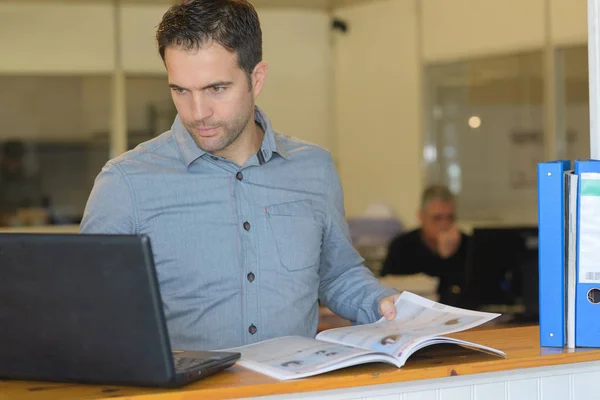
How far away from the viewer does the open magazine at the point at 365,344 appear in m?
1.65

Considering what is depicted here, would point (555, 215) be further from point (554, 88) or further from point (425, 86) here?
point (425, 86)

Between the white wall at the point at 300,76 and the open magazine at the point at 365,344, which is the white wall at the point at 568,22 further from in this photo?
the open magazine at the point at 365,344

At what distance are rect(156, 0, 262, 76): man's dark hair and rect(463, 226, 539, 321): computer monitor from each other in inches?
101

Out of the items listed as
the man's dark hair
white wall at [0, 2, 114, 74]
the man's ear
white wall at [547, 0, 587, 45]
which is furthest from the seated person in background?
white wall at [0, 2, 114, 74]

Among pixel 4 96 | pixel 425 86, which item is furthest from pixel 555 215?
pixel 4 96

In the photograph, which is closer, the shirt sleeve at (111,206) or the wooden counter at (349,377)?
the wooden counter at (349,377)

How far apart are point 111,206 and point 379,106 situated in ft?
19.9

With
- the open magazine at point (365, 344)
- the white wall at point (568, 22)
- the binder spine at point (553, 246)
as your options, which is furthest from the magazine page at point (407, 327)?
the white wall at point (568, 22)

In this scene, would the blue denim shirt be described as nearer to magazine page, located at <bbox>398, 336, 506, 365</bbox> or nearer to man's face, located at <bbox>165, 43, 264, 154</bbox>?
man's face, located at <bbox>165, 43, 264, 154</bbox>

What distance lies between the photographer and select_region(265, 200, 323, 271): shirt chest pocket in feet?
7.70

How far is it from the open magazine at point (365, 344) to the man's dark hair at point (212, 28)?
2.28ft

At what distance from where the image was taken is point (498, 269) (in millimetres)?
4625

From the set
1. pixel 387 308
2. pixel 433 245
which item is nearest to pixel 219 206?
pixel 387 308

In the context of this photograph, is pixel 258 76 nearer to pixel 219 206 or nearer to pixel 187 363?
pixel 219 206
